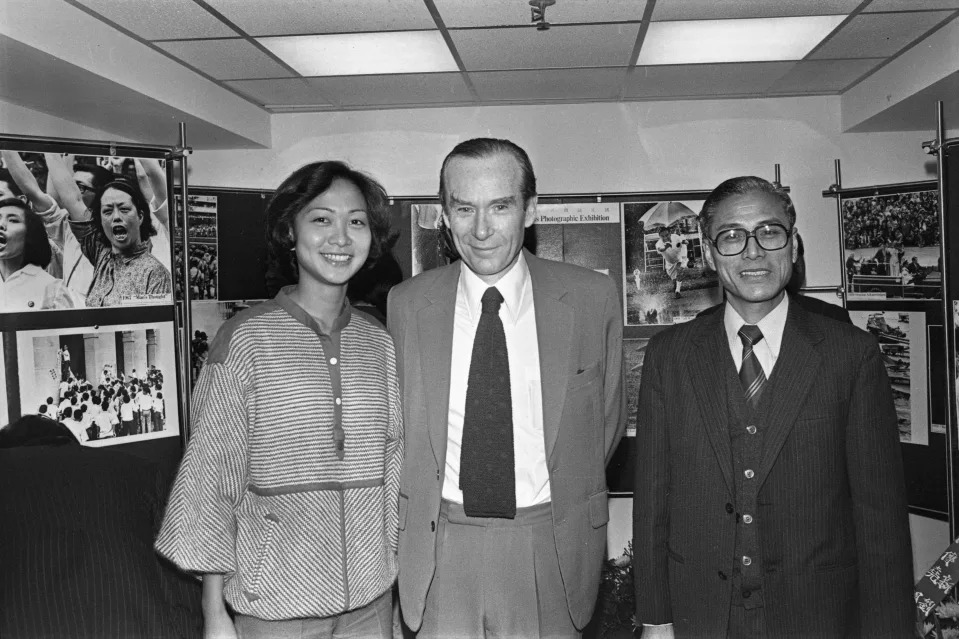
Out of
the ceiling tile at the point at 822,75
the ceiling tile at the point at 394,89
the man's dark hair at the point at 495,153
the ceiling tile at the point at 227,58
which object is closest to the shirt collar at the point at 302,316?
the man's dark hair at the point at 495,153

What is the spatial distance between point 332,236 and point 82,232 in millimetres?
1515

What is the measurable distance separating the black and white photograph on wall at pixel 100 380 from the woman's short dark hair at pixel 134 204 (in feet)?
1.29

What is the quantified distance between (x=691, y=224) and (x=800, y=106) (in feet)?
5.29

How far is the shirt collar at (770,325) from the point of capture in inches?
77.7

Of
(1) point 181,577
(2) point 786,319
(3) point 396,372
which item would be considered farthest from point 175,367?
(2) point 786,319

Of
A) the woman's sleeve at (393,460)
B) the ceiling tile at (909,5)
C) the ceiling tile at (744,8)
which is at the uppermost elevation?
the ceiling tile at (744,8)

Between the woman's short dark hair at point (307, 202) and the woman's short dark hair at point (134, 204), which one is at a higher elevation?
the woman's short dark hair at point (134, 204)

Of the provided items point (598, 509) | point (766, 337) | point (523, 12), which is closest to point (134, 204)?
point (523, 12)

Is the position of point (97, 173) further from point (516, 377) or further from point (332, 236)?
point (516, 377)

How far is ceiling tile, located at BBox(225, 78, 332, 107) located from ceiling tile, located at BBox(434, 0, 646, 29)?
1540 mm

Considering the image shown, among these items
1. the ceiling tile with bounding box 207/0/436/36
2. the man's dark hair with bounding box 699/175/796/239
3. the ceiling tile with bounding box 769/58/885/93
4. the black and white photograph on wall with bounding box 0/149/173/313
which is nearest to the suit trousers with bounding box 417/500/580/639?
the man's dark hair with bounding box 699/175/796/239

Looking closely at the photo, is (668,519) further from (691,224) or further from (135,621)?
(691,224)

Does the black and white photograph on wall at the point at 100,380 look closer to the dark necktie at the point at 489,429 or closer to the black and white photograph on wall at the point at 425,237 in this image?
the dark necktie at the point at 489,429

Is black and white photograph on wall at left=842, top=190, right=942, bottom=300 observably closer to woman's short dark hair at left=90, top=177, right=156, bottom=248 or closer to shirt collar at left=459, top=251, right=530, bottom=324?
shirt collar at left=459, top=251, right=530, bottom=324
